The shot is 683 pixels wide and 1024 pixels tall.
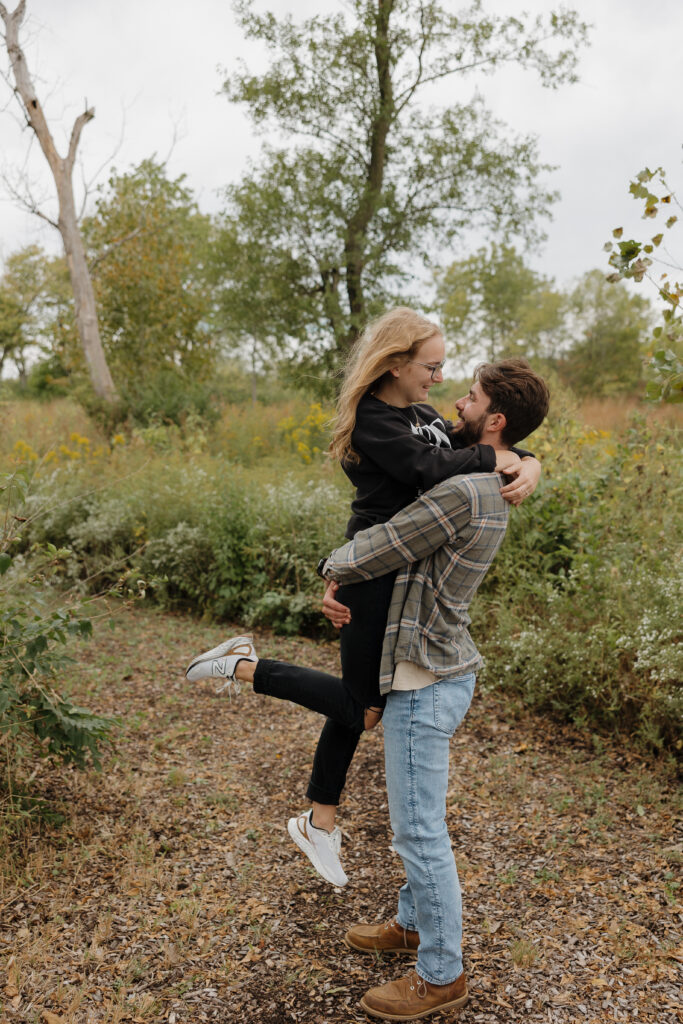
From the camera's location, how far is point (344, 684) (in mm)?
2191

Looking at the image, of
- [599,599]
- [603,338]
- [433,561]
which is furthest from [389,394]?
[603,338]

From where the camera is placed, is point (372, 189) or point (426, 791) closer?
point (426, 791)

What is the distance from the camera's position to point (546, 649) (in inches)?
161

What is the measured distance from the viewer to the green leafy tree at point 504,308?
2875 centimetres

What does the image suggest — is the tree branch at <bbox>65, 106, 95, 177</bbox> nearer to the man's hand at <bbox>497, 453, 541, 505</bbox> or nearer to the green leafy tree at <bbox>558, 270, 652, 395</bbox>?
the man's hand at <bbox>497, 453, 541, 505</bbox>

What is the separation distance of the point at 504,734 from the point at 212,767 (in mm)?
1538

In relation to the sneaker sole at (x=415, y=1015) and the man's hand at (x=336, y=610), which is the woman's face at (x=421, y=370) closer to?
the man's hand at (x=336, y=610)

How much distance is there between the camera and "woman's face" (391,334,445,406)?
2.02 m

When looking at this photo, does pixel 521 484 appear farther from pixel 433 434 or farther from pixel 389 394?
pixel 389 394

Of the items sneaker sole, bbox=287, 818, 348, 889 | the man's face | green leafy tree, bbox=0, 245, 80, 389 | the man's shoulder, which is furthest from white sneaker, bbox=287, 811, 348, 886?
green leafy tree, bbox=0, 245, 80, 389

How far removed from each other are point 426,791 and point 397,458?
0.87 meters

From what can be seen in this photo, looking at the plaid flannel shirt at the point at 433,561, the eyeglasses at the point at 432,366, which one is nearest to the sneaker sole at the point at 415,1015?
the plaid flannel shirt at the point at 433,561

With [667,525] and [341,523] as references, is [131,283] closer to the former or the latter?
[341,523]

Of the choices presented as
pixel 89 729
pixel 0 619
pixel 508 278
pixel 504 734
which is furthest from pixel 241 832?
pixel 508 278
